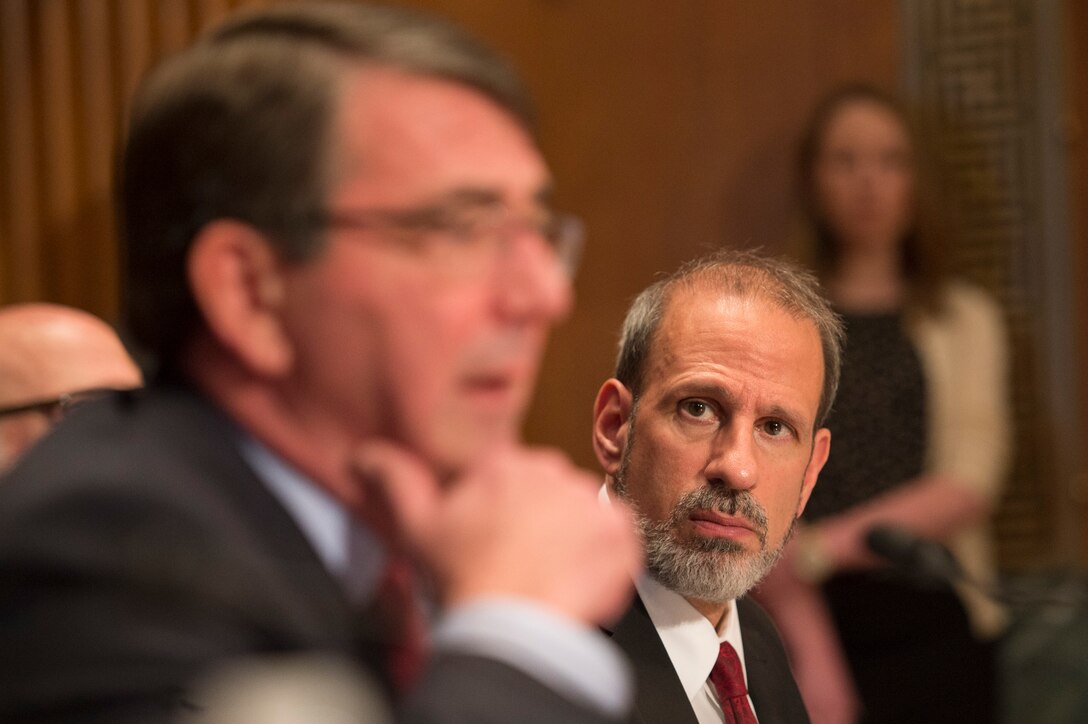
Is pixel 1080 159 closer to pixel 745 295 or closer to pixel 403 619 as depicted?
pixel 745 295

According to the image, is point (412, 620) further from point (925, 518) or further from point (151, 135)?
point (925, 518)

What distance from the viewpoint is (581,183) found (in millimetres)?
3703

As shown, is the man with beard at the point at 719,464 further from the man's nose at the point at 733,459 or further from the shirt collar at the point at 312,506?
the shirt collar at the point at 312,506

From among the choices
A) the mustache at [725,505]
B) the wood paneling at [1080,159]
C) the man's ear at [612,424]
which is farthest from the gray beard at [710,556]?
the wood paneling at [1080,159]

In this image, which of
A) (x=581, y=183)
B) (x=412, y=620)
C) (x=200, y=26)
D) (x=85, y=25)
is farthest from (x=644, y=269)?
(x=412, y=620)

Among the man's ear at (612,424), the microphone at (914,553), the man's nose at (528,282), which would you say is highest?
the man's nose at (528,282)

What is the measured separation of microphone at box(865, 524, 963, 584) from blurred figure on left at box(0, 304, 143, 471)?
1.00 metres

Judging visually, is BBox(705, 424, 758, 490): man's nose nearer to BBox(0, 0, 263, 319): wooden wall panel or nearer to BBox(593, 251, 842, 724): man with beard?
BBox(593, 251, 842, 724): man with beard

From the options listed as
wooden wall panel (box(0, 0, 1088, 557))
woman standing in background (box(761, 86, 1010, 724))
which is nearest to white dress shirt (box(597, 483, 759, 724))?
woman standing in background (box(761, 86, 1010, 724))

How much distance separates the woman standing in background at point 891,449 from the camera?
216 centimetres

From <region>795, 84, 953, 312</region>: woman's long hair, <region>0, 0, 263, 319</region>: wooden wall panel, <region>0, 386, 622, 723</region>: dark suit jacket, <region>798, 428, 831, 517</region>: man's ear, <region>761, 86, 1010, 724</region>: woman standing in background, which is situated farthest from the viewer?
<region>0, 0, 263, 319</region>: wooden wall panel

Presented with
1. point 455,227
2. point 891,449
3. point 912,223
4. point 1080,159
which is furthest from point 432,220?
point 1080,159

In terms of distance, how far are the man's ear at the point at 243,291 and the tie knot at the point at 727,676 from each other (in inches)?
22.6

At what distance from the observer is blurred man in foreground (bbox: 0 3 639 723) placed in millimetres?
866
